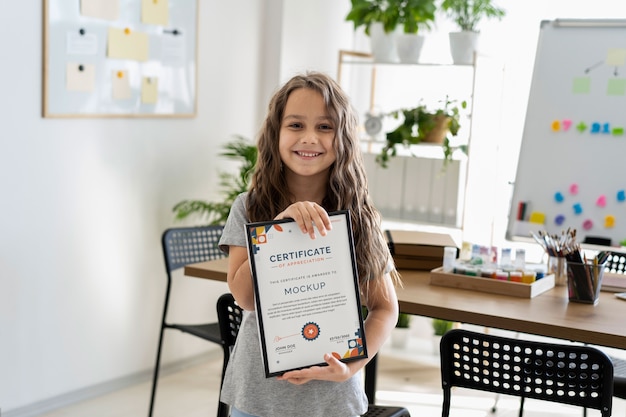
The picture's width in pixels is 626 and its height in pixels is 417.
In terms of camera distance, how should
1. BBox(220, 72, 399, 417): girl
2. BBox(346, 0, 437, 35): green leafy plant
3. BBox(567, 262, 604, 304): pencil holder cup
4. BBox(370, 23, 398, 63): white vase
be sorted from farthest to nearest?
BBox(370, 23, 398, 63): white vase → BBox(346, 0, 437, 35): green leafy plant → BBox(567, 262, 604, 304): pencil holder cup → BBox(220, 72, 399, 417): girl

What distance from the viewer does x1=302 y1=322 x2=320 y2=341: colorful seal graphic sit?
4.85ft

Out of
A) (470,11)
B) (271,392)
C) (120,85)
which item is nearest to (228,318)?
(271,392)

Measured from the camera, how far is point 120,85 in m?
3.68

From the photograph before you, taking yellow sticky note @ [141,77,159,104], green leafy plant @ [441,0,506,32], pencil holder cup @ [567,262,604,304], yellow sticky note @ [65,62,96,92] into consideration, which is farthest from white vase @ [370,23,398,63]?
pencil holder cup @ [567,262,604,304]

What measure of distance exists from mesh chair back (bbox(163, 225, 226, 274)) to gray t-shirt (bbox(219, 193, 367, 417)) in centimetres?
191

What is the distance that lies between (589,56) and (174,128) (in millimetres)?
1988

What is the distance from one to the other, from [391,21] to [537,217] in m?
1.33

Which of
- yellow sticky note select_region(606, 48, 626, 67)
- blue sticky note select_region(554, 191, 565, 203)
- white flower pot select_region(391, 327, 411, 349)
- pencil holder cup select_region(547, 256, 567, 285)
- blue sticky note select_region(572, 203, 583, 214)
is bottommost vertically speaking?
white flower pot select_region(391, 327, 411, 349)

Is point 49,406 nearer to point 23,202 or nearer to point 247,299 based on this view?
point 23,202

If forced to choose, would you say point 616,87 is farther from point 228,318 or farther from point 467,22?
point 228,318

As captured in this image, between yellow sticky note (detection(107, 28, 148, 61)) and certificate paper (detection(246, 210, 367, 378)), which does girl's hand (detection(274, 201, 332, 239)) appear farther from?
yellow sticky note (detection(107, 28, 148, 61))

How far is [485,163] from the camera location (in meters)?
4.52

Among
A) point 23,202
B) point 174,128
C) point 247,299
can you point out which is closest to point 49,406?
point 23,202

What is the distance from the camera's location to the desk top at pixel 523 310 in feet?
7.08
